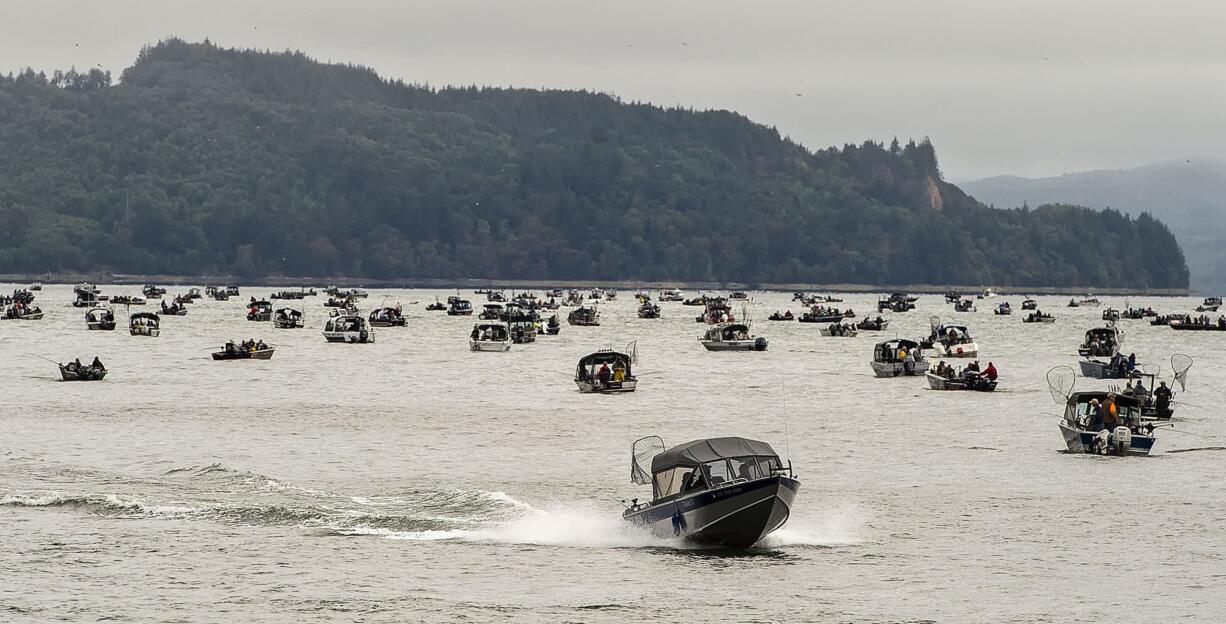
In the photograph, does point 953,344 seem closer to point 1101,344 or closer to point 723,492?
point 1101,344

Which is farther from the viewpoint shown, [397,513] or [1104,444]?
[1104,444]

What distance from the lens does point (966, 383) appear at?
10531cm

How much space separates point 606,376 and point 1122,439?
40.0 m

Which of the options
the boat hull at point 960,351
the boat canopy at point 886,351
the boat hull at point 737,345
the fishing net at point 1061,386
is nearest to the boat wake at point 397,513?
the fishing net at point 1061,386

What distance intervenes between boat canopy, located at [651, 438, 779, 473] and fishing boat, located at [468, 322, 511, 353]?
105m

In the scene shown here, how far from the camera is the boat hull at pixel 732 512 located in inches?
1736

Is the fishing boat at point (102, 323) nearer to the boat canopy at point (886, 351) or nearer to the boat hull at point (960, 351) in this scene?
the boat hull at point (960, 351)

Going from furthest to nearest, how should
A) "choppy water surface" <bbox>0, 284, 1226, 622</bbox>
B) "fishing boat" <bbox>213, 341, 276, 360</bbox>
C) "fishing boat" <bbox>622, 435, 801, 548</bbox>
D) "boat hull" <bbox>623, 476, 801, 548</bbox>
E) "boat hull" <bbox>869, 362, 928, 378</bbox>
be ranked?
"fishing boat" <bbox>213, 341, 276, 360</bbox> < "boat hull" <bbox>869, 362, 928, 378</bbox> < "fishing boat" <bbox>622, 435, 801, 548</bbox> < "boat hull" <bbox>623, 476, 801, 548</bbox> < "choppy water surface" <bbox>0, 284, 1226, 622</bbox>

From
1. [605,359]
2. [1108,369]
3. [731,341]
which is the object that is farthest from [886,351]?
[731,341]

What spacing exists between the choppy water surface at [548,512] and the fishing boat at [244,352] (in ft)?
92.1

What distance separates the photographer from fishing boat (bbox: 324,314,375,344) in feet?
529

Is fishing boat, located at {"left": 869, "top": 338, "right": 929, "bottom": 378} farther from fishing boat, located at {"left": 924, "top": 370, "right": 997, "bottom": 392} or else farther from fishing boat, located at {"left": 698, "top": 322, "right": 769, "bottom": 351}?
fishing boat, located at {"left": 698, "top": 322, "right": 769, "bottom": 351}

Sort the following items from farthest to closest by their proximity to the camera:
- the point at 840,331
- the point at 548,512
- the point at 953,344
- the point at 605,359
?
the point at 840,331
the point at 953,344
the point at 605,359
the point at 548,512

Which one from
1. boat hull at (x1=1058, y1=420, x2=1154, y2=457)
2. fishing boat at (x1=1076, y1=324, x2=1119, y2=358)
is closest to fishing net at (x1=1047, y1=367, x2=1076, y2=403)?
boat hull at (x1=1058, y1=420, x2=1154, y2=457)
